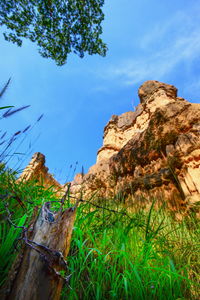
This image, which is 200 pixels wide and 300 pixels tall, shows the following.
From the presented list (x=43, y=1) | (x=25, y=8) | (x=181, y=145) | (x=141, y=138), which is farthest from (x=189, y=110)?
(x=25, y=8)

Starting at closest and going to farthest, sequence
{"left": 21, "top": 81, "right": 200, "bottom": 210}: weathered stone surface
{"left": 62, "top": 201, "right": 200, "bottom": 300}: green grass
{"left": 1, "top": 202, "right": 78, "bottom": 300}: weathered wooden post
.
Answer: {"left": 1, "top": 202, "right": 78, "bottom": 300}: weathered wooden post → {"left": 62, "top": 201, "right": 200, "bottom": 300}: green grass → {"left": 21, "top": 81, "right": 200, "bottom": 210}: weathered stone surface

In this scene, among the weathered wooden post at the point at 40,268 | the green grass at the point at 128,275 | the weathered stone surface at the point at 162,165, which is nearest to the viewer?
the weathered wooden post at the point at 40,268

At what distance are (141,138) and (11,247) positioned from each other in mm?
5625

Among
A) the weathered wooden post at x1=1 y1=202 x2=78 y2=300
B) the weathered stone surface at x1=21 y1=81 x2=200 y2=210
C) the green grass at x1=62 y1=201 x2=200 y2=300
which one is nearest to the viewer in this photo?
the weathered wooden post at x1=1 y1=202 x2=78 y2=300

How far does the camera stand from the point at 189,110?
4.99 metres

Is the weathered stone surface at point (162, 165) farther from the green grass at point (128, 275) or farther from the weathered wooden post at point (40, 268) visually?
the weathered wooden post at point (40, 268)

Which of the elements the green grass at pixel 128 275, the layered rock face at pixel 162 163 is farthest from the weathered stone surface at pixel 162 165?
the green grass at pixel 128 275

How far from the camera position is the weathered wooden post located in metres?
0.73

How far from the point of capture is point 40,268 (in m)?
0.76

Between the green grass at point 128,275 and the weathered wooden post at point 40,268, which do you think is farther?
the green grass at point 128,275

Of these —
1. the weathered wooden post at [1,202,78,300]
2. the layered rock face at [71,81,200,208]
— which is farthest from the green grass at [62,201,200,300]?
the layered rock face at [71,81,200,208]

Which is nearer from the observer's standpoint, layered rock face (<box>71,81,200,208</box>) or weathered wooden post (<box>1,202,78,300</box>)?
weathered wooden post (<box>1,202,78,300</box>)

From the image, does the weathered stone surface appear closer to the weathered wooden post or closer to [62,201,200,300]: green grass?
[62,201,200,300]: green grass

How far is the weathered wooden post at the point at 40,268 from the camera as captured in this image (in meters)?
0.73
